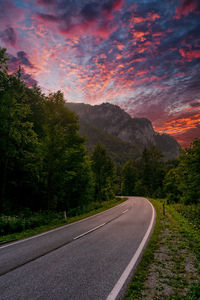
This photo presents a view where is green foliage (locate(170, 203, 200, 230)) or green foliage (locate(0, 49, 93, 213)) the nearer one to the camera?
green foliage (locate(170, 203, 200, 230))

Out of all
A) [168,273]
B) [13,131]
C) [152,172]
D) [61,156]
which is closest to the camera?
[168,273]

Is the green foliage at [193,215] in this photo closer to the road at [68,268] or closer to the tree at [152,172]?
the road at [68,268]

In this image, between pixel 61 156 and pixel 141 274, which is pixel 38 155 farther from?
pixel 141 274

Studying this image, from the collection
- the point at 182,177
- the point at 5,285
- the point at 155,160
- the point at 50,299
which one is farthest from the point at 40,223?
the point at 155,160

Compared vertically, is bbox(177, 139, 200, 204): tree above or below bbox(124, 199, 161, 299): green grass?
above

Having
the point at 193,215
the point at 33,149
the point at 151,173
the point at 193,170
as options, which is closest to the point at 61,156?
the point at 33,149

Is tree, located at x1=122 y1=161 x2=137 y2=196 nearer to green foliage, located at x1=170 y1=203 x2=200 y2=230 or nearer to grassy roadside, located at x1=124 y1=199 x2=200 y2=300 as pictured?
green foliage, located at x1=170 y1=203 x2=200 y2=230

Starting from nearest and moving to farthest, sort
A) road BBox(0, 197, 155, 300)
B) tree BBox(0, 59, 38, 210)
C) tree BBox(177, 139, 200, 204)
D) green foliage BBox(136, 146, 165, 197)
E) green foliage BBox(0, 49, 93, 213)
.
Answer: road BBox(0, 197, 155, 300), tree BBox(0, 59, 38, 210), green foliage BBox(0, 49, 93, 213), tree BBox(177, 139, 200, 204), green foliage BBox(136, 146, 165, 197)

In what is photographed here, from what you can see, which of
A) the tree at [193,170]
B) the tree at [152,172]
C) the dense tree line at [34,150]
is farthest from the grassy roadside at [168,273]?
the tree at [152,172]

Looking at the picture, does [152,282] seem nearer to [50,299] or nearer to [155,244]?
[50,299]

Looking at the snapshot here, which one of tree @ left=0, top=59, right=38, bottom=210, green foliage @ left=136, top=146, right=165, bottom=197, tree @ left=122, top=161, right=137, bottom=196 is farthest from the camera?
tree @ left=122, top=161, right=137, bottom=196

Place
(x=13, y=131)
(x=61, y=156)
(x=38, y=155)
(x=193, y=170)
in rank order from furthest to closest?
(x=193, y=170) → (x=61, y=156) → (x=38, y=155) → (x=13, y=131)

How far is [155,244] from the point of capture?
688 centimetres

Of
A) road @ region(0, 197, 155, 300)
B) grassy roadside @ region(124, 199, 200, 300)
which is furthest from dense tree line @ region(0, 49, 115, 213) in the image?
grassy roadside @ region(124, 199, 200, 300)
